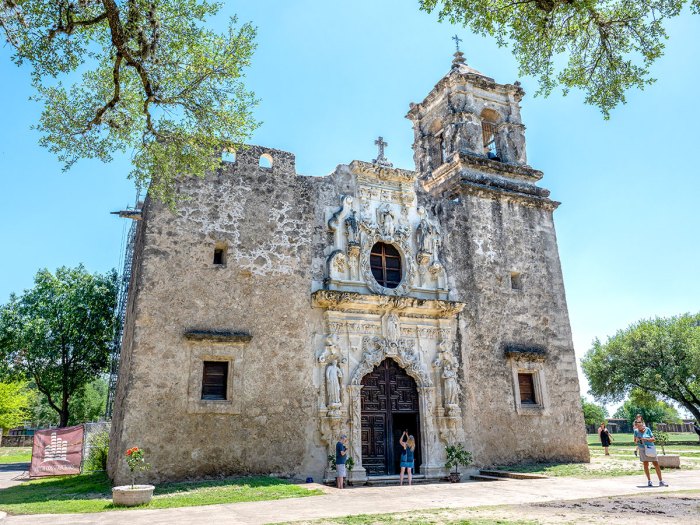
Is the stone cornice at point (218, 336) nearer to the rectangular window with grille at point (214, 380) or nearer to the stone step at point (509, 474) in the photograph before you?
the rectangular window with grille at point (214, 380)

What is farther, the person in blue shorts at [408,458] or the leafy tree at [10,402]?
the leafy tree at [10,402]

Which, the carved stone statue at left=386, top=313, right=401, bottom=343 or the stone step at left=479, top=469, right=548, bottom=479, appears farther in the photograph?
the carved stone statue at left=386, top=313, right=401, bottom=343

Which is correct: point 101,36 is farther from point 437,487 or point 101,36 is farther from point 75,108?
point 437,487

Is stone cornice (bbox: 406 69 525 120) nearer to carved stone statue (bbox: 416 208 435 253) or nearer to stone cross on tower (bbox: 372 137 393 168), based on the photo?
stone cross on tower (bbox: 372 137 393 168)

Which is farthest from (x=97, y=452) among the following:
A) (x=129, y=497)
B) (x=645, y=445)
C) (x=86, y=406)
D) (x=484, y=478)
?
(x=86, y=406)

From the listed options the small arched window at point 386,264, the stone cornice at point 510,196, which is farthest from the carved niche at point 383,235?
the stone cornice at point 510,196

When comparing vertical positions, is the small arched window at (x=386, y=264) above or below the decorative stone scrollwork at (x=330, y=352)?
above

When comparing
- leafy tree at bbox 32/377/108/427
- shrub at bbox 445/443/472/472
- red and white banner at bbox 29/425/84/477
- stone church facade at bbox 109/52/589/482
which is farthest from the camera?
leafy tree at bbox 32/377/108/427

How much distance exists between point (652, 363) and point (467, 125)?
2240 centimetres

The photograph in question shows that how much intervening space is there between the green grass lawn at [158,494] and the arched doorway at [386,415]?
9.39 ft

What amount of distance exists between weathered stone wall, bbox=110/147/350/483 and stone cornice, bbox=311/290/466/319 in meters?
0.52

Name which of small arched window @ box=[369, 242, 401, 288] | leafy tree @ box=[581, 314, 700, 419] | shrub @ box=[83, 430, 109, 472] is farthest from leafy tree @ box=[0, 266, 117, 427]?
leafy tree @ box=[581, 314, 700, 419]

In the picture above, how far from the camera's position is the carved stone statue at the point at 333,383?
43.3 ft

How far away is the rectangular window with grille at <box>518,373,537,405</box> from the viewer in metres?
16.1
